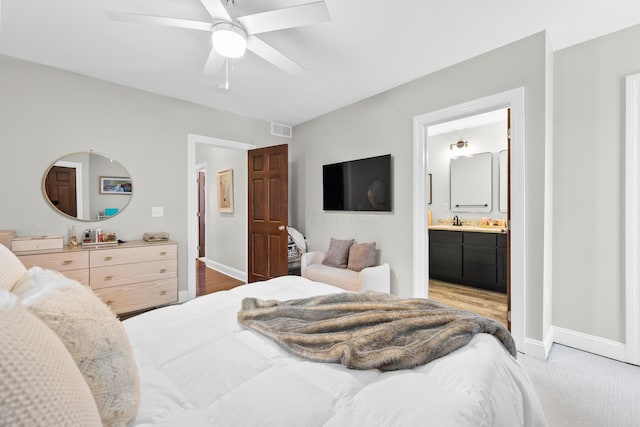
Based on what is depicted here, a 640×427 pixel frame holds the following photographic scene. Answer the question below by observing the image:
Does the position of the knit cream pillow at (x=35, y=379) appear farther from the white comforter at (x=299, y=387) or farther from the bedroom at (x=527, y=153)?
the bedroom at (x=527, y=153)

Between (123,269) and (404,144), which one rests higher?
(404,144)

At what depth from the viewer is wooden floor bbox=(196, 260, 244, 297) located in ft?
14.1

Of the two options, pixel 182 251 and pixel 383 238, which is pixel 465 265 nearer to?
pixel 383 238

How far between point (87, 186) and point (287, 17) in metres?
2.88

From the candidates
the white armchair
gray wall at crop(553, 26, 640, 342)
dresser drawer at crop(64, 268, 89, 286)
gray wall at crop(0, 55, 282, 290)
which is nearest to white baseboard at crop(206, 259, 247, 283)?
gray wall at crop(0, 55, 282, 290)

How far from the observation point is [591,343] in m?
2.36

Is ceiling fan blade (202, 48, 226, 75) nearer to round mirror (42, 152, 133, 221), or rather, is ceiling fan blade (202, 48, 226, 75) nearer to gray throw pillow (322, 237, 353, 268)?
round mirror (42, 152, 133, 221)

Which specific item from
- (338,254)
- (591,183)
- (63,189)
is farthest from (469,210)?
(63,189)

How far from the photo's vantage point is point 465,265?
14.1ft

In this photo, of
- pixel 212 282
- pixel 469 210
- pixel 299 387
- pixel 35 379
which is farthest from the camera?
pixel 469 210

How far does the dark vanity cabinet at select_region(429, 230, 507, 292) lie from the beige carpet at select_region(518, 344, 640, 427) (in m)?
1.60

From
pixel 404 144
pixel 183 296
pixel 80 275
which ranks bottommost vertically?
pixel 183 296

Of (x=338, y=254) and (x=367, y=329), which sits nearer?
(x=367, y=329)

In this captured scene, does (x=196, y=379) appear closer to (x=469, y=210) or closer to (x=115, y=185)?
(x=115, y=185)
